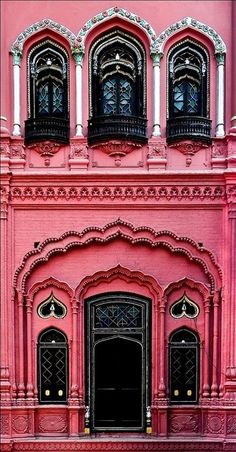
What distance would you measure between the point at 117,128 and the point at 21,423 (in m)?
4.57

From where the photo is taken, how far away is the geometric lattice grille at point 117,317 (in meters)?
7.66

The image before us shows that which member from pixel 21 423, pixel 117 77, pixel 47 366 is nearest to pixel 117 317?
pixel 47 366

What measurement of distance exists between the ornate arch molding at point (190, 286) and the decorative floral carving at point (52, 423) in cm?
244

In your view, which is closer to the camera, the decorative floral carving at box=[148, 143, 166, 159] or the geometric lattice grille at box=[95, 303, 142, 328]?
the decorative floral carving at box=[148, 143, 166, 159]

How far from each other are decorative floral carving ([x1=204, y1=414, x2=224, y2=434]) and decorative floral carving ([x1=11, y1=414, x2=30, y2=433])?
266cm

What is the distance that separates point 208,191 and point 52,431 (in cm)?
428

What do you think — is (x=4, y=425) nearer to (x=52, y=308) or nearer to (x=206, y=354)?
(x=52, y=308)

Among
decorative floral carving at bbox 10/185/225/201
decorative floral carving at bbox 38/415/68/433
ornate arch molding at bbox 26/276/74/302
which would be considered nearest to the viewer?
decorative floral carving at bbox 10/185/225/201

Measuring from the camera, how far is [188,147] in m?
7.47

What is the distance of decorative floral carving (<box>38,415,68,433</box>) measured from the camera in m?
7.67


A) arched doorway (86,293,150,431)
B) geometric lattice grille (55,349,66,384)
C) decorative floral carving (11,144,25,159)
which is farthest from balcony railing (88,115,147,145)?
geometric lattice grille (55,349,66,384)

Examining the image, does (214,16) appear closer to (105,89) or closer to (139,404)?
(105,89)

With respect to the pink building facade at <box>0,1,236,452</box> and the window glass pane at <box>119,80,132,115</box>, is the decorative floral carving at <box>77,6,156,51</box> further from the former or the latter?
the window glass pane at <box>119,80,132,115</box>

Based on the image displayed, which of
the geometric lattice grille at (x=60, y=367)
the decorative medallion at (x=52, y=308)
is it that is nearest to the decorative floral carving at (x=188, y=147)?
the decorative medallion at (x=52, y=308)
